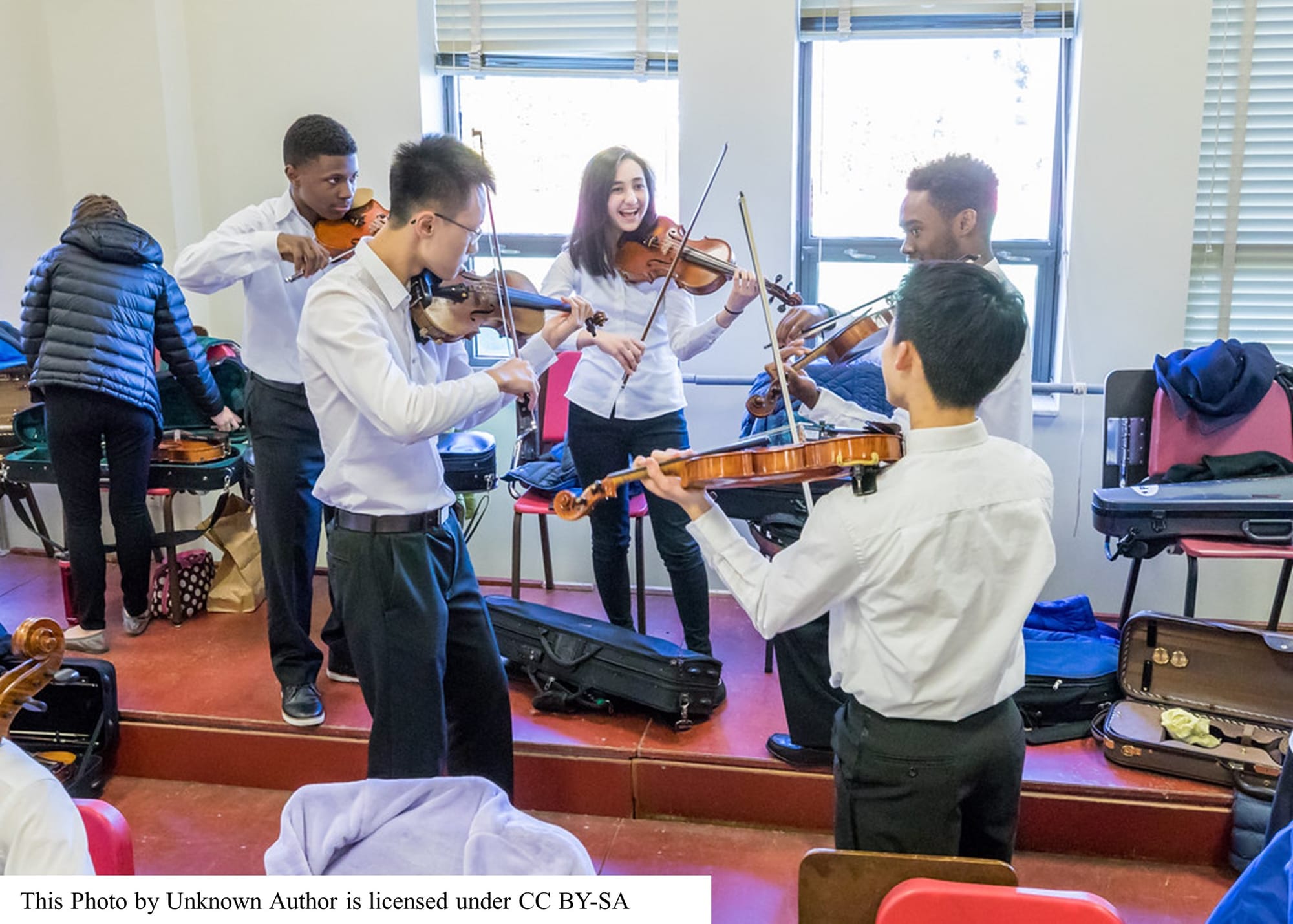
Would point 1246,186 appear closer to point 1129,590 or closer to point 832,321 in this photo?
point 1129,590

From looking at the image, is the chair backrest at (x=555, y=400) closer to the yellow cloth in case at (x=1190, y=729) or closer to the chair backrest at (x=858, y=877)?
the yellow cloth in case at (x=1190, y=729)

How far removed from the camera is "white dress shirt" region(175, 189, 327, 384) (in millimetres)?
2703

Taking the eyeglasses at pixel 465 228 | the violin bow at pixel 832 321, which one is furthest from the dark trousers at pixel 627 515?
the eyeglasses at pixel 465 228

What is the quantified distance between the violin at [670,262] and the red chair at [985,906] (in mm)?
1876

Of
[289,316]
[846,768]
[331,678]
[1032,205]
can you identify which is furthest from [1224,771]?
[289,316]

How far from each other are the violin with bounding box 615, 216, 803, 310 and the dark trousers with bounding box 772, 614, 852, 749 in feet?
3.00

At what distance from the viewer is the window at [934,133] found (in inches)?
143

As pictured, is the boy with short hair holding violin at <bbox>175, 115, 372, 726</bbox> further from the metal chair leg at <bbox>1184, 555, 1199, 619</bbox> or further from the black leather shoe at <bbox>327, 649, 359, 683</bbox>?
the metal chair leg at <bbox>1184, 555, 1199, 619</bbox>

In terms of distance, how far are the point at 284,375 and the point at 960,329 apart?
1.84 metres

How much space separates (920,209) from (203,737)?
2230 millimetres

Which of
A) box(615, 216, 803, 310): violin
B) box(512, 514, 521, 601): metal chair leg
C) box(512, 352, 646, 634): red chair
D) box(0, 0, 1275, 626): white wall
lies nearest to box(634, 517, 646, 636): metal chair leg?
box(512, 352, 646, 634): red chair

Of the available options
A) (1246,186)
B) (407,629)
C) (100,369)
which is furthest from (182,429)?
(1246,186)

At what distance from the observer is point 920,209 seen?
2484 millimetres

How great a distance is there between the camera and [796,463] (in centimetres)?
163
